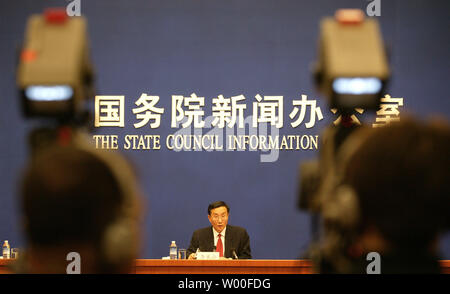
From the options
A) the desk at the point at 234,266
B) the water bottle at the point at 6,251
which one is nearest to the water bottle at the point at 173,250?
the desk at the point at 234,266

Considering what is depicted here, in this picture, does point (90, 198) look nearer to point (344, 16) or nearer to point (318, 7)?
point (344, 16)

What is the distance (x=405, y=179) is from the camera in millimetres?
906

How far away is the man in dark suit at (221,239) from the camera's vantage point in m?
5.18

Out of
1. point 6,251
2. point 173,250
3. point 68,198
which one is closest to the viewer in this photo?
point 68,198

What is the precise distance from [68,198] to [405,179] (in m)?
0.55

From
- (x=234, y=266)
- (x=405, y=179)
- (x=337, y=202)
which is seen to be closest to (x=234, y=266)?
(x=234, y=266)

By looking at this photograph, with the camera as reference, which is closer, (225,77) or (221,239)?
(221,239)

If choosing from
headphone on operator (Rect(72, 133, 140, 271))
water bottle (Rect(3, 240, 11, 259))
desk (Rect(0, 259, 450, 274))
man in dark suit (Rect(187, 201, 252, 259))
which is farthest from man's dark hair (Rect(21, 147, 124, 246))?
water bottle (Rect(3, 240, 11, 259))

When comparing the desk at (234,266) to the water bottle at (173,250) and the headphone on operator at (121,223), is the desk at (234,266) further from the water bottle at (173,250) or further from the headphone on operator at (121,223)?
the headphone on operator at (121,223)

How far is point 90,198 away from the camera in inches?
35.9

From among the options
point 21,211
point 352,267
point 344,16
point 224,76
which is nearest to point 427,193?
point 352,267

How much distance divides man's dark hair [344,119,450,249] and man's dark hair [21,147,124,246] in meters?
0.41

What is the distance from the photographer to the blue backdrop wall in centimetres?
589

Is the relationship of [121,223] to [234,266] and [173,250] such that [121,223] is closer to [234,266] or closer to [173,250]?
[234,266]
